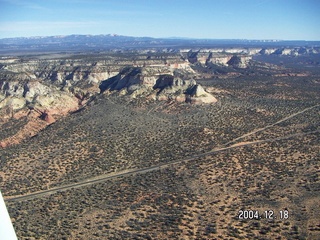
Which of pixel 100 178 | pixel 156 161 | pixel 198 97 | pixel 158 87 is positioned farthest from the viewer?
pixel 158 87

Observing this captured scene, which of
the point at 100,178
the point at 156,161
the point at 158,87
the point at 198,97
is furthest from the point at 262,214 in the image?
the point at 158,87

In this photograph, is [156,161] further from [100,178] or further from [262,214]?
[262,214]

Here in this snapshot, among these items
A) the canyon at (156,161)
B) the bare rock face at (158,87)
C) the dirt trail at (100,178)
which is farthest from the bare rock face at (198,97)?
the dirt trail at (100,178)

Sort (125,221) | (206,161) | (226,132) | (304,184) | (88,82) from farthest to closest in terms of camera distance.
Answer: (88,82)
(226,132)
(206,161)
(304,184)
(125,221)

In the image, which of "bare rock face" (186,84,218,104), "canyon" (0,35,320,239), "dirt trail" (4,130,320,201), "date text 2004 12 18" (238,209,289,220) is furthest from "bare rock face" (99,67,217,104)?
"date text 2004 12 18" (238,209,289,220)

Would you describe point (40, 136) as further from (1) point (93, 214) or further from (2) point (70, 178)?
(1) point (93, 214)

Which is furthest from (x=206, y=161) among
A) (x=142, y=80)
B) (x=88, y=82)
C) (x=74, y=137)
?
(x=88, y=82)

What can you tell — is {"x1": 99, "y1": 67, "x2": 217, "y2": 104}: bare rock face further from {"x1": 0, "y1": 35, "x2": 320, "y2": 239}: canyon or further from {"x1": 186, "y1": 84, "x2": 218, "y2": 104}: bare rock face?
{"x1": 0, "y1": 35, "x2": 320, "y2": 239}: canyon

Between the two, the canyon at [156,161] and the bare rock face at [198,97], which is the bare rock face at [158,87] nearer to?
the bare rock face at [198,97]

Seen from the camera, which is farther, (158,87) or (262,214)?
(158,87)

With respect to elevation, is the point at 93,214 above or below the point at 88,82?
below

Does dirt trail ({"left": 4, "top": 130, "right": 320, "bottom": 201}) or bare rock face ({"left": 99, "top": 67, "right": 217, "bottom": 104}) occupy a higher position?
A: bare rock face ({"left": 99, "top": 67, "right": 217, "bottom": 104})
